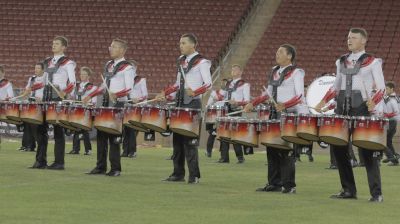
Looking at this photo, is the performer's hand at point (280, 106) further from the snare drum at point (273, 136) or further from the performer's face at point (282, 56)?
the performer's face at point (282, 56)

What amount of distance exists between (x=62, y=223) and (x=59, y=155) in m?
7.26

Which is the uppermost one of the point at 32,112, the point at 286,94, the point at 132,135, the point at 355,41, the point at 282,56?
the point at 355,41

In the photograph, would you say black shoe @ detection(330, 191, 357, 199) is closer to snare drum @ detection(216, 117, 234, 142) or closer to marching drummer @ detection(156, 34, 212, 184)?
snare drum @ detection(216, 117, 234, 142)

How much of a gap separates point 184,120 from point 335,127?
8.19 ft

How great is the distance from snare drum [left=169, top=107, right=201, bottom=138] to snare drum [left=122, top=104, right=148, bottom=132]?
1.60 ft

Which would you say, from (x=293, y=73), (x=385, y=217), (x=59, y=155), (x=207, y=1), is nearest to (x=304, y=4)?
(x=207, y=1)

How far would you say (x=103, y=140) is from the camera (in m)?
15.6

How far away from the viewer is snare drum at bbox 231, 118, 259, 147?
1377cm

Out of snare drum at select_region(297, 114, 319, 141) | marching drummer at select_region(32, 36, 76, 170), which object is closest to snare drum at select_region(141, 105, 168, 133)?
marching drummer at select_region(32, 36, 76, 170)

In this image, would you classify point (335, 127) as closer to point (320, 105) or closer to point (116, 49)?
point (320, 105)

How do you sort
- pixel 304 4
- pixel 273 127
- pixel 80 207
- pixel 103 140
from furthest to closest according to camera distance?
1. pixel 304 4
2. pixel 103 140
3. pixel 273 127
4. pixel 80 207

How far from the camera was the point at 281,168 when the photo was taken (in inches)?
531

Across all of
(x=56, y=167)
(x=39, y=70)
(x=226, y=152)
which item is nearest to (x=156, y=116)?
(x=56, y=167)

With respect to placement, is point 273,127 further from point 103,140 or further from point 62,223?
point 62,223
